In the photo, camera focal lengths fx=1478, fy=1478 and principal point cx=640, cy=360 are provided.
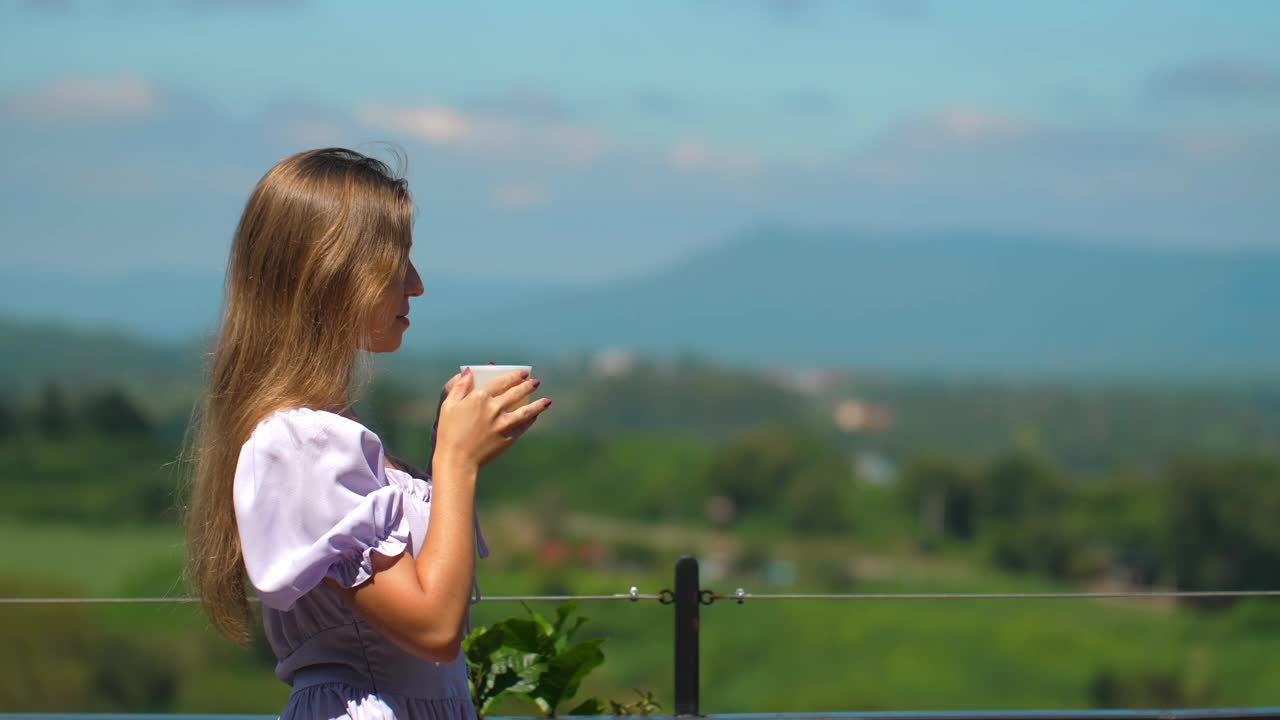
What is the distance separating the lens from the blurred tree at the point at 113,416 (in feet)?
213

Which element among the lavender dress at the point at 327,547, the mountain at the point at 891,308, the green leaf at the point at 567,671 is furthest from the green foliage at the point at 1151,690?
the mountain at the point at 891,308

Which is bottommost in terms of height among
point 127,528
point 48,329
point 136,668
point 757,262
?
point 136,668

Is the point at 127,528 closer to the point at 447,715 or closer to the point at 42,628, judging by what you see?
the point at 42,628

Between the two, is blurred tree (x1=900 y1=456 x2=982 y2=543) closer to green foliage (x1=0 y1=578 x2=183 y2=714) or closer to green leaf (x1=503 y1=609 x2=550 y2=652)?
green foliage (x1=0 y1=578 x2=183 y2=714)

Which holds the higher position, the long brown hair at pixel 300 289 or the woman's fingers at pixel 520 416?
the long brown hair at pixel 300 289

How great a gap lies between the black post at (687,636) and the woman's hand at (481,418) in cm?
140

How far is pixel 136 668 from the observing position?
50562 mm

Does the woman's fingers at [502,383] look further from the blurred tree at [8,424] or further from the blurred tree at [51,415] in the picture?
the blurred tree at [8,424]

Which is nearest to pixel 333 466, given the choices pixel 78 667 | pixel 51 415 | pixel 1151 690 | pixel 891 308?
pixel 78 667

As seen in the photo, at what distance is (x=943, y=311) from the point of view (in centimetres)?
17550

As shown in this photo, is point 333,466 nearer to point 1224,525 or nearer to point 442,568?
point 442,568

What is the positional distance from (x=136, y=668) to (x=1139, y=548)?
38.9 m

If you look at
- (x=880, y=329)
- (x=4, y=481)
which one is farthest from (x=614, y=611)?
(x=880, y=329)

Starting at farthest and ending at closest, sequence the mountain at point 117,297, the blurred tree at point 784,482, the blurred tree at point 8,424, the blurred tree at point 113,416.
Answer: the mountain at point 117,297 → the blurred tree at point 8,424 → the blurred tree at point 784,482 → the blurred tree at point 113,416
